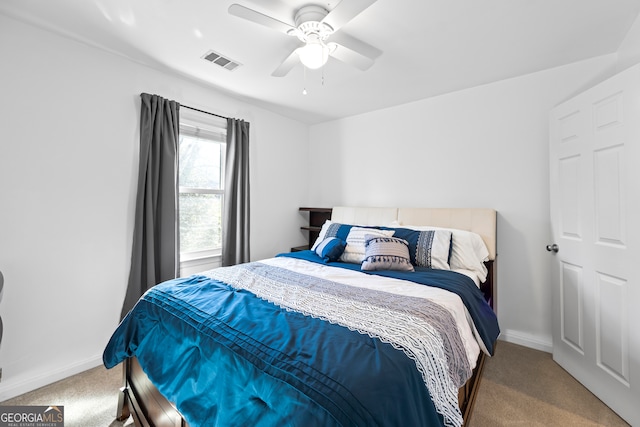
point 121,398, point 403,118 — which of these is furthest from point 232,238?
point 403,118

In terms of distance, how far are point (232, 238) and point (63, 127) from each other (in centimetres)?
168

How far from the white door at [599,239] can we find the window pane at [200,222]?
10.5 feet

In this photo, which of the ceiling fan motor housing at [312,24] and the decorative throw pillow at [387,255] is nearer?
the ceiling fan motor housing at [312,24]

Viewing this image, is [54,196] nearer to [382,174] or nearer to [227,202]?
[227,202]

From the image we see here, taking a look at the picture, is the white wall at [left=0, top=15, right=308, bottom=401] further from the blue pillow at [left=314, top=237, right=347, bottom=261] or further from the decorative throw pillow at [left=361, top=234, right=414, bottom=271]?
the decorative throw pillow at [left=361, top=234, right=414, bottom=271]

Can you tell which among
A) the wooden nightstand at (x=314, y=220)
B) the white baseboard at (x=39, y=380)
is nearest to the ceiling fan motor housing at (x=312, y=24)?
the wooden nightstand at (x=314, y=220)

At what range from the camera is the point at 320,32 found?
5.53 ft

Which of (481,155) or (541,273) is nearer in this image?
(541,273)

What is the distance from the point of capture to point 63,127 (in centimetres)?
203

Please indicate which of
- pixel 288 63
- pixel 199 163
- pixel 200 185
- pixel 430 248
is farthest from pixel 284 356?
pixel 199 163

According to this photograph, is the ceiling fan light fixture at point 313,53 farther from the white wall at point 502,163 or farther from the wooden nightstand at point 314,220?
the wooden nightstand at point 314,220

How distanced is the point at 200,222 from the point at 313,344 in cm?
237

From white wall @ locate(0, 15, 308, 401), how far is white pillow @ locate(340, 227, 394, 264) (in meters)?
1.91

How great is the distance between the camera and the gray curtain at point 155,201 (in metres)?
2.34
